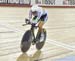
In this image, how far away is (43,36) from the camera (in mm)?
3242

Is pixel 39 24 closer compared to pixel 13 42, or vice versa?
pixel 39 24

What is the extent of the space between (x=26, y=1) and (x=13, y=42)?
11435 mm

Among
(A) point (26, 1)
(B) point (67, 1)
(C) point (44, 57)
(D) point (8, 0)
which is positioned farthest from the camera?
(B) point (67, 1)

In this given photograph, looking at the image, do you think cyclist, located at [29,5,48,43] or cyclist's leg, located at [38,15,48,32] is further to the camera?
cyclist's leg, located at [38,15,48,32]

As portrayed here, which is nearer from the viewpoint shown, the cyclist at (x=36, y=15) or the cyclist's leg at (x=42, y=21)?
the cyclist at (x=36, y=15)

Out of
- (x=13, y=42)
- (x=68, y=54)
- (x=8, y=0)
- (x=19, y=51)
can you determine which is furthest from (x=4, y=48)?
(x=8, y=0)

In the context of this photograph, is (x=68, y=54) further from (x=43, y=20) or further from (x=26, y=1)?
(x=26, y=1)

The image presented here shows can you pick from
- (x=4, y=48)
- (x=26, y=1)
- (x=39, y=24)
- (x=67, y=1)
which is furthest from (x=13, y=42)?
(x=67, y=1)

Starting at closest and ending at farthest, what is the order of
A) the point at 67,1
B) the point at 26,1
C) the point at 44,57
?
the point at 44,57, the point at 26,1, the point at 67,1

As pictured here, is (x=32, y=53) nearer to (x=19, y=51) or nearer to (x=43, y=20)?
(x=19, y=51)

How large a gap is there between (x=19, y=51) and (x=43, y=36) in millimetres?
367

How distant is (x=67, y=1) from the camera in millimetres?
17047

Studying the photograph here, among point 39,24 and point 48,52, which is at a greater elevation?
point 39,24

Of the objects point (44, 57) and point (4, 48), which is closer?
point (44, 57)
